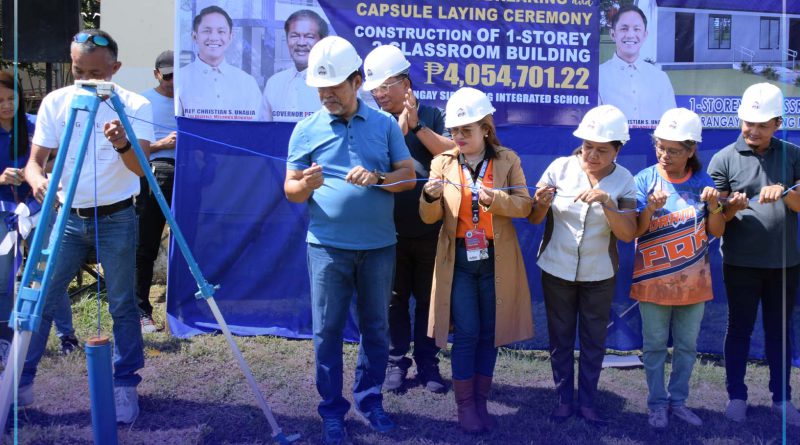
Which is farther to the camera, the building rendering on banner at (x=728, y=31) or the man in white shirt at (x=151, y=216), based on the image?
the man in white shirt at (x=151, y=216)

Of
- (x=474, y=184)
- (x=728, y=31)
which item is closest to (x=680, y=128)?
(x=474, y=184)

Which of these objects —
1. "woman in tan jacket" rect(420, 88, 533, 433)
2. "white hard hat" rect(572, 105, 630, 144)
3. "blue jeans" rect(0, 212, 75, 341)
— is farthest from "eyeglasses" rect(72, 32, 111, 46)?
"white hard hat" rect(572, 105, 630, 144)

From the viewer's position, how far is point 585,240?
4.11 metres

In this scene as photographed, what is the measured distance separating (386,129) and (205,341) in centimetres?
245

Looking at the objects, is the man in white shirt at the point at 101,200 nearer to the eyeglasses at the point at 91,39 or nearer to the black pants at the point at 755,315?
the eyeglasses at the point at 91,39

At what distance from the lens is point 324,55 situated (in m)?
3.72

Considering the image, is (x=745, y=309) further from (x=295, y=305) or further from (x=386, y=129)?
(x=295, y=305)

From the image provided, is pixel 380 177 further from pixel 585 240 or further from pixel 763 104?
pixel 763 104

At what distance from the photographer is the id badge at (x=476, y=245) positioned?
401cm

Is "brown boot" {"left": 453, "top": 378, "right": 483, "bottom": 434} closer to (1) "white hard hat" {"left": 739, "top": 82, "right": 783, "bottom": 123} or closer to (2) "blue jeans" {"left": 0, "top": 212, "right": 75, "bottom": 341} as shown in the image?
(1) "white hard hat" {"left": 739, "top": 82, "right": 783, "bottom": 123}

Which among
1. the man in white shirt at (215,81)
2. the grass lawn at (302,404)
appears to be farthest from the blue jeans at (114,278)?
the man in white shirt at (215,81)

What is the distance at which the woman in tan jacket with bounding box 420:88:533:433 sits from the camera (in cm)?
402

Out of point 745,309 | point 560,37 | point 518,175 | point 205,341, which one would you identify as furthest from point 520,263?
point 205,341

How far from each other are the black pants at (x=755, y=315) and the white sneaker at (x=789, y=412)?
0.04m
